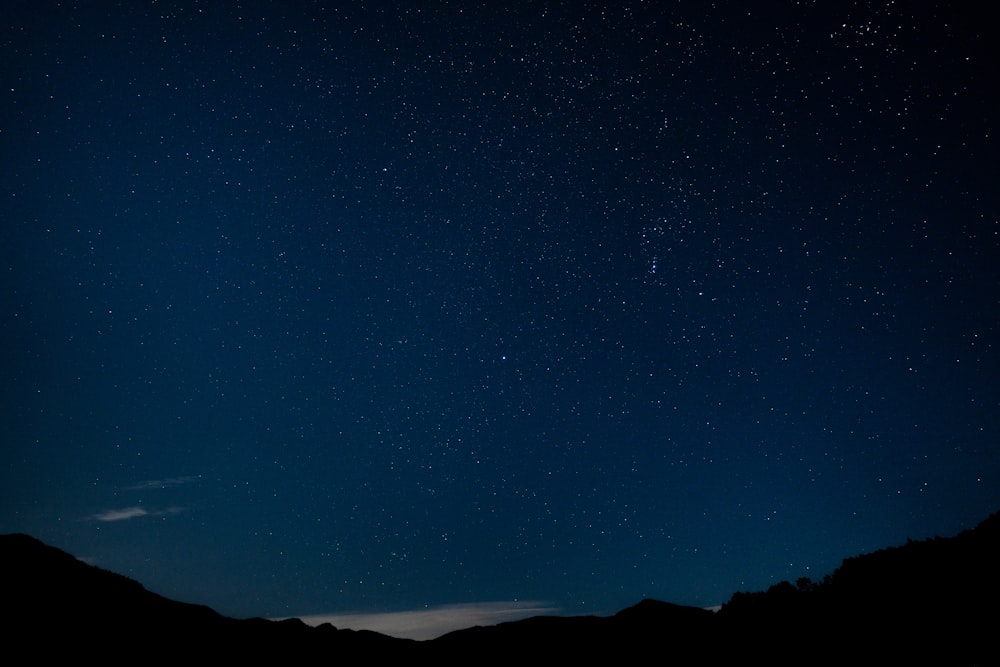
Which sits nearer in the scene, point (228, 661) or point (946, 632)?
point (946, 632)

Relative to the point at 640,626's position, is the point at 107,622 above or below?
above

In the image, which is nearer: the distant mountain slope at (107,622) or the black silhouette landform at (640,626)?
the black silhouette landform at (640,626)

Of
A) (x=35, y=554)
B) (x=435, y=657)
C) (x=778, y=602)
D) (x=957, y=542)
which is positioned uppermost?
(x=35, y=554)

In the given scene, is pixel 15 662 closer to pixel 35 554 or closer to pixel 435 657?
pixel 35 554

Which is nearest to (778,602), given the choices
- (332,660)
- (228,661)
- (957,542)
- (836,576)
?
(836,576)

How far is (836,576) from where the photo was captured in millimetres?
22484

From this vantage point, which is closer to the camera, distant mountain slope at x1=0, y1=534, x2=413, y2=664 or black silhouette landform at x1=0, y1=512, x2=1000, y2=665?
black silhouette landform at x1=0, y1=512, x2=1000, y2=665

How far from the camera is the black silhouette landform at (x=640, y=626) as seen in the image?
15148 mm

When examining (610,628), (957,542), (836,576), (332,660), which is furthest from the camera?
(610,628)

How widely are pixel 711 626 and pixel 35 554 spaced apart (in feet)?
81.6

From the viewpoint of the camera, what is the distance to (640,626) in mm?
26719

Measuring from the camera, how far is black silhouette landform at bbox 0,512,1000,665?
15.1 meters

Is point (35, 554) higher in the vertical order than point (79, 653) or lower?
higher

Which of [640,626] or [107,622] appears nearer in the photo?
[107,622]
